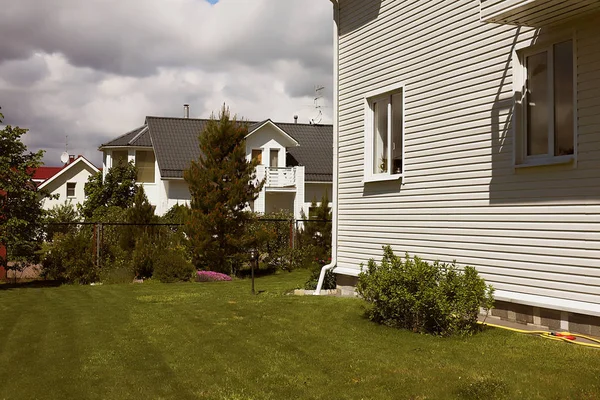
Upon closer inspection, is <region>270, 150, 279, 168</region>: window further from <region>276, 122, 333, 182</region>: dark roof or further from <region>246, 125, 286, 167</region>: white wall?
<region>276, 122, 333, 182</region>: dark roof

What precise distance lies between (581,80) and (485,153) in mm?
1666

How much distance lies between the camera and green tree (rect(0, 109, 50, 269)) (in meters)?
15.2

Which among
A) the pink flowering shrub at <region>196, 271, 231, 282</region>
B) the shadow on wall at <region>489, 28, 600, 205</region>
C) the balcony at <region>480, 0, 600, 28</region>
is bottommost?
the pink flowering shrub at <region>196, 271, 231, 282</region>

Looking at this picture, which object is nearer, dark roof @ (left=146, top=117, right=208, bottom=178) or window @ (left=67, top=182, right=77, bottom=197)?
dark roof @ (left=146, top=117, right=208, bottom=178)

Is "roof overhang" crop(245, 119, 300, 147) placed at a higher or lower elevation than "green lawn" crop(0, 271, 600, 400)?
higher

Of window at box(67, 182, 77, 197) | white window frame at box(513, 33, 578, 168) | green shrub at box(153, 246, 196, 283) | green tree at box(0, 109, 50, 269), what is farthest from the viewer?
window at box(67, 182, 77, 197)

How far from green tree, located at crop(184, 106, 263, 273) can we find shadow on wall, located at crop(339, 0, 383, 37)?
711cm

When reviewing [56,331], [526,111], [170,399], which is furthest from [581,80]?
[56,331]

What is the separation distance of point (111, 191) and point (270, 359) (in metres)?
28.4

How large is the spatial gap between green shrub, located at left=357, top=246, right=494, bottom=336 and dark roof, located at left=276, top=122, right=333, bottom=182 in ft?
93.6

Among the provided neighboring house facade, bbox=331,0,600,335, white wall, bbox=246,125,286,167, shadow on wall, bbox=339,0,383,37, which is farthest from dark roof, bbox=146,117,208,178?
neighboring house facade, bbox=331,0,600,335

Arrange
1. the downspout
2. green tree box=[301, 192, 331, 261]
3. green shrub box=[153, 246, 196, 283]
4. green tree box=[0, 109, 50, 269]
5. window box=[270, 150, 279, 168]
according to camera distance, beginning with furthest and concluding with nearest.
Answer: window box=[270, 150, 279, 168]
green tree box=[301, 192, 331, 261]
green shrub box=[153, 246, 196, 283]
green tree box=[0, 109, 50, 269]
the downspout

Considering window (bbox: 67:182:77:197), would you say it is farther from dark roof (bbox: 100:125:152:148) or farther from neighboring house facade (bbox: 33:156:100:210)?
dark roof (bbox: 100:125:152:148)

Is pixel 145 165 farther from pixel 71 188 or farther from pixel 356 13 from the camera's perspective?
pixel 356 13
